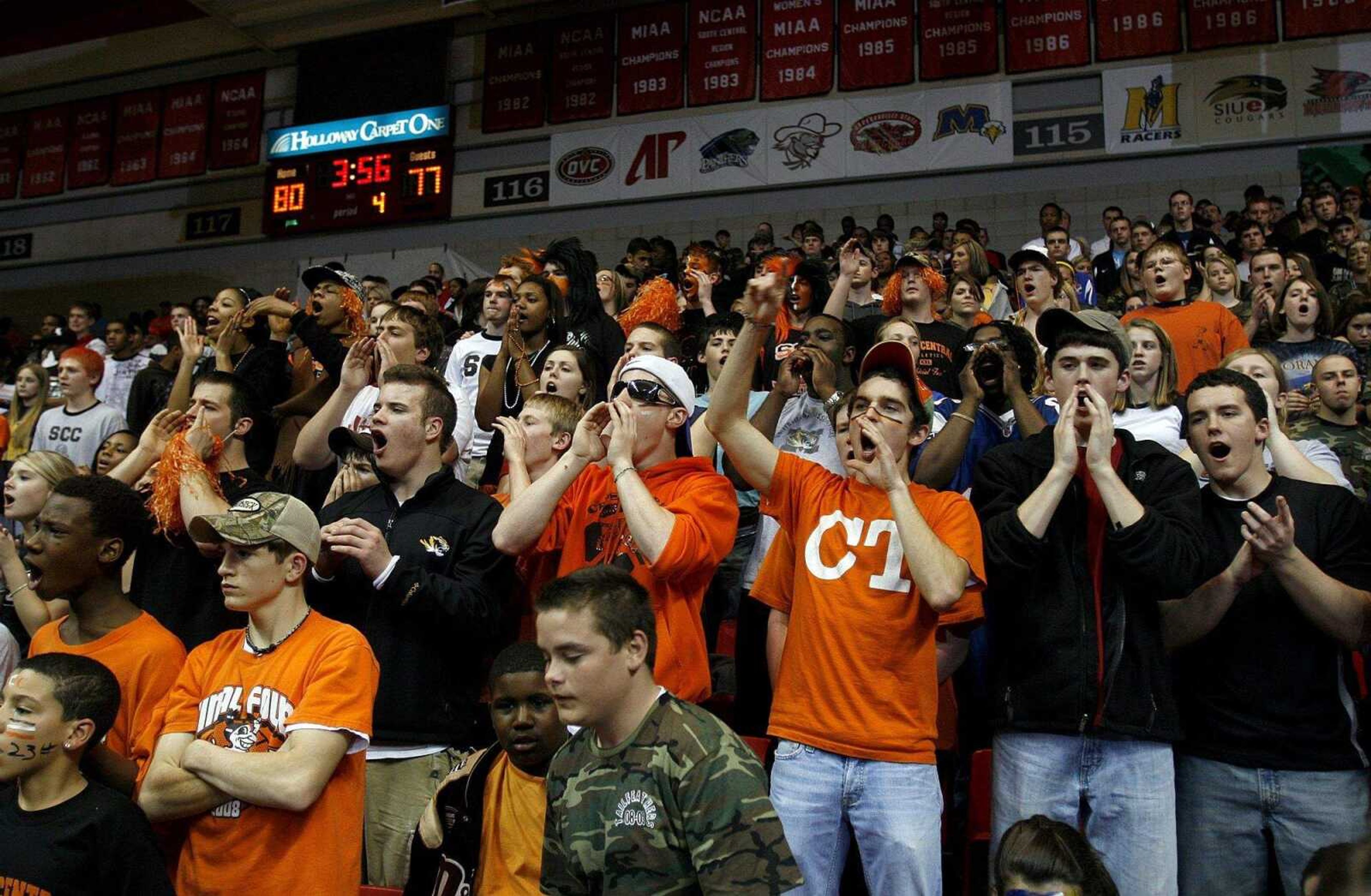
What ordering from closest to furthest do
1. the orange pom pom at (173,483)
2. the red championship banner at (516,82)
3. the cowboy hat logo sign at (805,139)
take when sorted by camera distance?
the orange pom pom at (173,483), the cowboy hat logo sign at (805,139), the red championship banner at (516,82)

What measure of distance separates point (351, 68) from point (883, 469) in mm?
14887

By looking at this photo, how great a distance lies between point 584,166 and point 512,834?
43.0ft

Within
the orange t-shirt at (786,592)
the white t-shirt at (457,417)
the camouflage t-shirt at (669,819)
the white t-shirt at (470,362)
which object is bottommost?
the camouflage t-shirt at (669,819)

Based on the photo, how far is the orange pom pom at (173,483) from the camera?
Answer: 14.0ft

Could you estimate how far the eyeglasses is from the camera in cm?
390

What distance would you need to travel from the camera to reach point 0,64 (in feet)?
61.5

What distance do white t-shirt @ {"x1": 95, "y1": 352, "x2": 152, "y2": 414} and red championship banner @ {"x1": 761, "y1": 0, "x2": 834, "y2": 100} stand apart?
7.72 meters

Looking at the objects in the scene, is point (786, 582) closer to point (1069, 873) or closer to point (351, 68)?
point (1069, 873)

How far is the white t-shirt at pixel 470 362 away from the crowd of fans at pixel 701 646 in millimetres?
1477

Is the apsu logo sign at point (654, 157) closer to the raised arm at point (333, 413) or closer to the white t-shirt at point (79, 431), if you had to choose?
the white t-shirt at point (79, 431)

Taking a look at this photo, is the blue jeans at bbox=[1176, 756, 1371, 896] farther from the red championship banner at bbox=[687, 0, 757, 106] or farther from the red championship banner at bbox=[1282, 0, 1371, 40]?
the red championship banner at bbox=[687, 0, 757, 106]

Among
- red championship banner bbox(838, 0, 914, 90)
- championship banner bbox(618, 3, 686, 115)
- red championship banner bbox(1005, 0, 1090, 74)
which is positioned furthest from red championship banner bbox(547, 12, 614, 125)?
red championship banner bbox(1005, 0, 1090, 74)

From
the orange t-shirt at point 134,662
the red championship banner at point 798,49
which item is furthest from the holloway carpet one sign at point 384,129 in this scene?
the orange t-shirt at point 134,662

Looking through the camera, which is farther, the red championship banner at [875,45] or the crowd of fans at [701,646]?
the red championship banner at [875,45]
